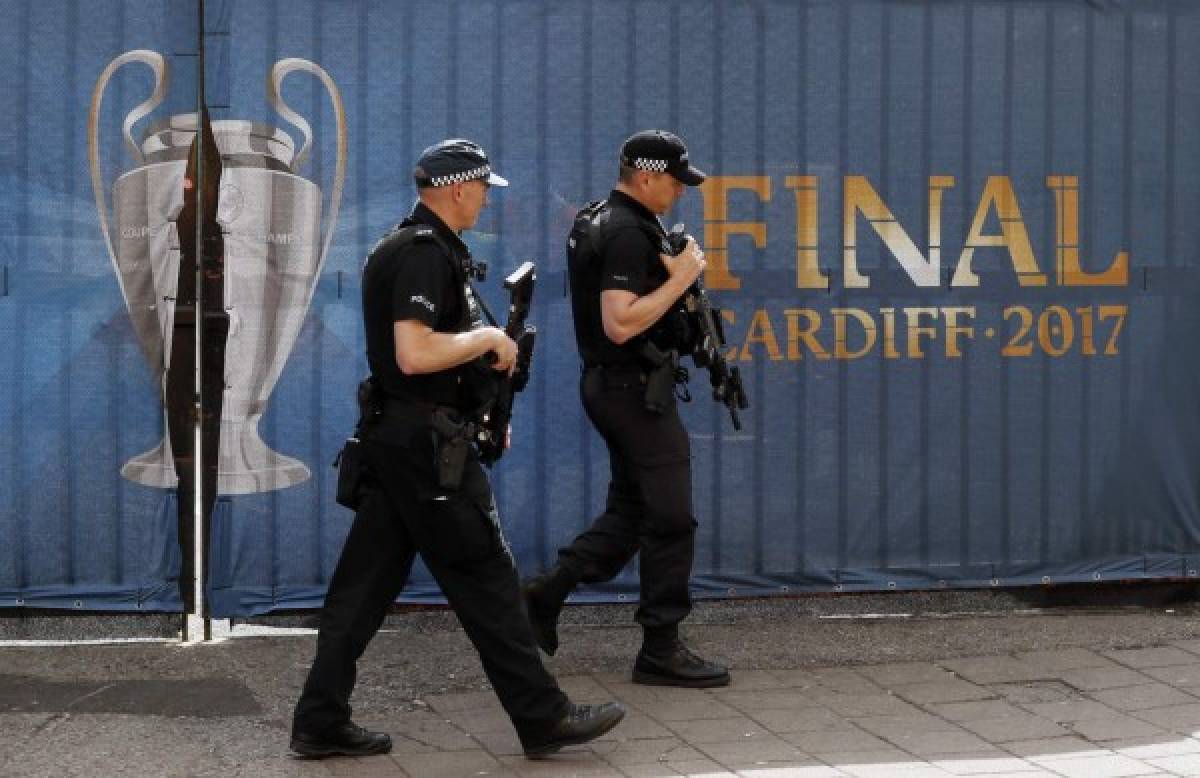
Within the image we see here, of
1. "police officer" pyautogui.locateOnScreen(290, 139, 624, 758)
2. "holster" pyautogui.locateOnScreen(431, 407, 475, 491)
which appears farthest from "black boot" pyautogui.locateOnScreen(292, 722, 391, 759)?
"holster" pyautogui.locateOnScreen(431, 407, 475, 491)

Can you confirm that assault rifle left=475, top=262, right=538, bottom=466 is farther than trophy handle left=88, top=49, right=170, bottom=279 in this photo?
No

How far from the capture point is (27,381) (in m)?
7.91

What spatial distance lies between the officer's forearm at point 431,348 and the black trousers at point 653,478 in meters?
1.21

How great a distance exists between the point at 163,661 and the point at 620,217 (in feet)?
7.98

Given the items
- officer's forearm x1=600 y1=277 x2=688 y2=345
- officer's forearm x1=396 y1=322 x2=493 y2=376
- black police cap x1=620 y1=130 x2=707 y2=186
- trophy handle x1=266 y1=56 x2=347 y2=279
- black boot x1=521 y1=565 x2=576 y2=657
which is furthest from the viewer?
trophy handle x1=266 y1=56 x2=347 y2=279

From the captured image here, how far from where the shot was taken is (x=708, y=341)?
7328mm

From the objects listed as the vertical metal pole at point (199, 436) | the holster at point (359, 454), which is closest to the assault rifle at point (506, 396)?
the holster at point (359, 454)

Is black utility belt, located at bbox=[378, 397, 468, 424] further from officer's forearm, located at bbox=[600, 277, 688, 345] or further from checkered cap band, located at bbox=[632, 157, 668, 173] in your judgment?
checkered cap band, located at bbox=[632, 157, 668, 173]

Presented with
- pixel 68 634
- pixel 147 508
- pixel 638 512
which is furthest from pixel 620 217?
pixel 68 634

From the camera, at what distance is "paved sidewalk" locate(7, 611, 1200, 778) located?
642 centimetres

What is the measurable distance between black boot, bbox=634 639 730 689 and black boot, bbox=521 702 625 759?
94 centimetres

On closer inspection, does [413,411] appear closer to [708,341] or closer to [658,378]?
[658,378]

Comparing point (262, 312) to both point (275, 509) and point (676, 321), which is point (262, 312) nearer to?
point (275, 509)

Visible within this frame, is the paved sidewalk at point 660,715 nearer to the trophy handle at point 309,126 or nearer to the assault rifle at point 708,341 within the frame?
the assault rifle at point 708,341
